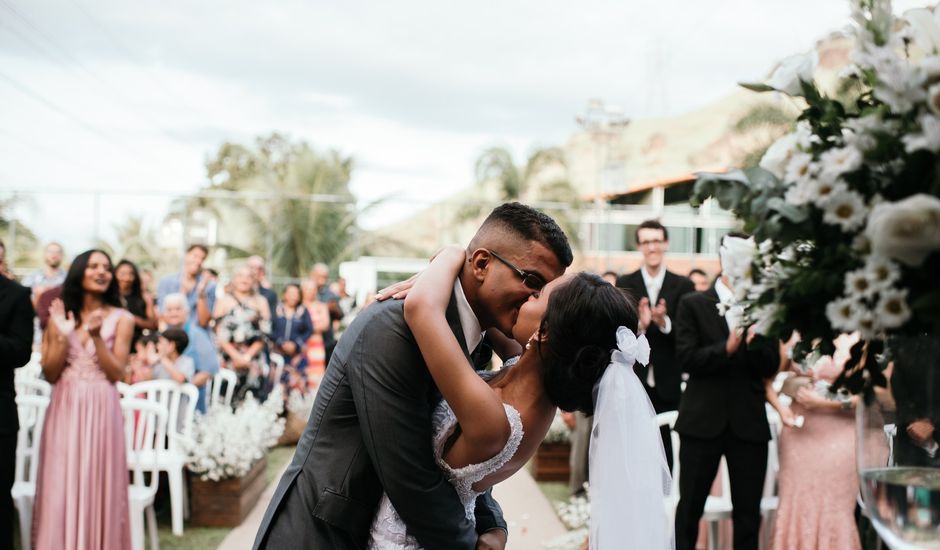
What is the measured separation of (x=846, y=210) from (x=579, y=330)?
1053 mm

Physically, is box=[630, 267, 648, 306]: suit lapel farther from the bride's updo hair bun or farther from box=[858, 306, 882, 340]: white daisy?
box=[858, 306, 882, 340]: white daisy

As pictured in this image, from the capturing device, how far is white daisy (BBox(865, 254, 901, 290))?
4.42 feet

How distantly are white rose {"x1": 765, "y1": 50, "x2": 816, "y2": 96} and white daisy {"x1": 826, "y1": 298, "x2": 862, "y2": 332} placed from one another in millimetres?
414

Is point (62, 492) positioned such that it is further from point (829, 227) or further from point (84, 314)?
point (829, 227)

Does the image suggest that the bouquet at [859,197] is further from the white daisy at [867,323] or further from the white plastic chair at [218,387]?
the white plastic chair at [218,387]

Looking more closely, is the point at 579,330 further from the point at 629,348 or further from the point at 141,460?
the point at 141,460

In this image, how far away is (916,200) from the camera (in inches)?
49.8

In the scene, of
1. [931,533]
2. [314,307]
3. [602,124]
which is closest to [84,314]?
[931,533]

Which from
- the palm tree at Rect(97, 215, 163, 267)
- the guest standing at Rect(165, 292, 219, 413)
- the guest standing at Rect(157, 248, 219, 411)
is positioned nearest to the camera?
the guest standing at Rect(165, 292, 219, 413)

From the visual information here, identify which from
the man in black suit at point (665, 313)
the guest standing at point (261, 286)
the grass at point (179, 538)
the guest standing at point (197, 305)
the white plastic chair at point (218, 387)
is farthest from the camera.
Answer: the guest standing at point (261, 286)

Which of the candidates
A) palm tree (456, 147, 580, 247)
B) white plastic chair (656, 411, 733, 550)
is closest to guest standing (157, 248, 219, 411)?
white plastic chair (656, 411, 733, 550)

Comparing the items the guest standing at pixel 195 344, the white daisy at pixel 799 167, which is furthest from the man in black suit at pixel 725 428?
the guest standing at pixel 195 344

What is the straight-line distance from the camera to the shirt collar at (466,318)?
2.44 metres

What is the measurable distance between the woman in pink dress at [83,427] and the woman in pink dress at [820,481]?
410 centimetres
